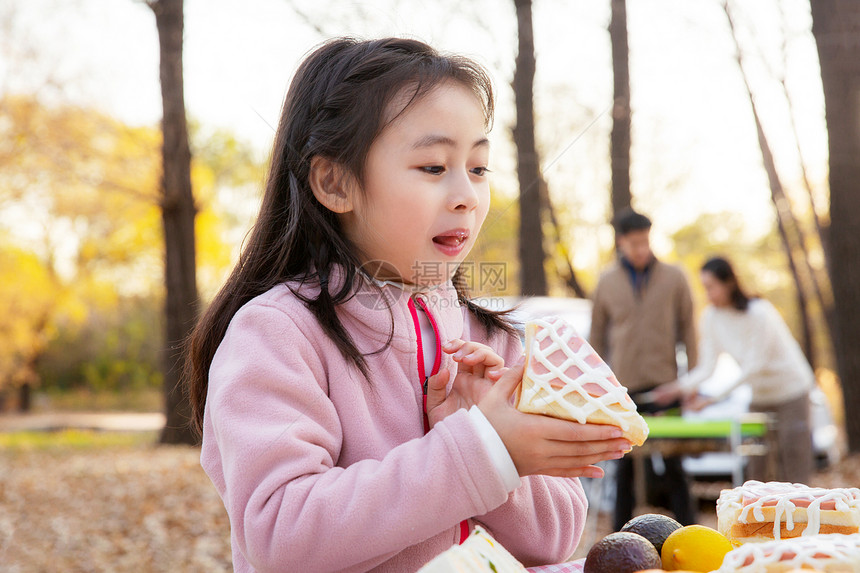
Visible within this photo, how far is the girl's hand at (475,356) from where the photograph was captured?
1296 mm

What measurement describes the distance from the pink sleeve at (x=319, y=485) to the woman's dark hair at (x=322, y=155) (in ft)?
0.66

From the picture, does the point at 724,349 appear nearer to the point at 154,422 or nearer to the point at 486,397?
the point at 486,397

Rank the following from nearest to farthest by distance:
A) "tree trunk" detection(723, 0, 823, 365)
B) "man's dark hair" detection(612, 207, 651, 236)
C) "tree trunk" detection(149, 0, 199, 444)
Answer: "man's dark hair" detection(612, 207, 651, 236) → "tree trunk" detection(149, 0, 199, 444) → "tree trunk" detection(723, 0, 823, 365)

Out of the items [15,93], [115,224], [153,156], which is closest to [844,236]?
[153,156]

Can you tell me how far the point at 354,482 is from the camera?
113 cm

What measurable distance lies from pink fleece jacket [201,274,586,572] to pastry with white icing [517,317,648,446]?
0.34ft

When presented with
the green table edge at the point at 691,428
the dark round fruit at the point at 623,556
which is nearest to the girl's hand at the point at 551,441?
the dark round fruit at the point at 623,556

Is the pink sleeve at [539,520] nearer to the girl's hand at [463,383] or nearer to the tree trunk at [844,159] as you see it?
the girl's hand at [463,383]

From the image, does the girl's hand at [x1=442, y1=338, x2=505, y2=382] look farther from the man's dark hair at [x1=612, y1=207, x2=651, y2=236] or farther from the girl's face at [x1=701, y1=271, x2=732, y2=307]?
the girl's face at [x1=701, y1=271, x2=732, y2=307]

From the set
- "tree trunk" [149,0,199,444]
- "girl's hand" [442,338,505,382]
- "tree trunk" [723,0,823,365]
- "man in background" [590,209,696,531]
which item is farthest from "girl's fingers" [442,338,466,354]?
"tree trunk" [723,0,823,365]

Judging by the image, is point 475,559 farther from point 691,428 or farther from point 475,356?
point 691,428

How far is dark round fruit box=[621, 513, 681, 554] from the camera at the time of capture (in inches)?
47.9

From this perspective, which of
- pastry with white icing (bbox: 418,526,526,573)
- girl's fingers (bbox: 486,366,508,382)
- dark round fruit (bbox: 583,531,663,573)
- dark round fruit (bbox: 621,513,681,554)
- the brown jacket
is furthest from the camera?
the brown jacket

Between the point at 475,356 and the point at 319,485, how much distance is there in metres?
0.33
